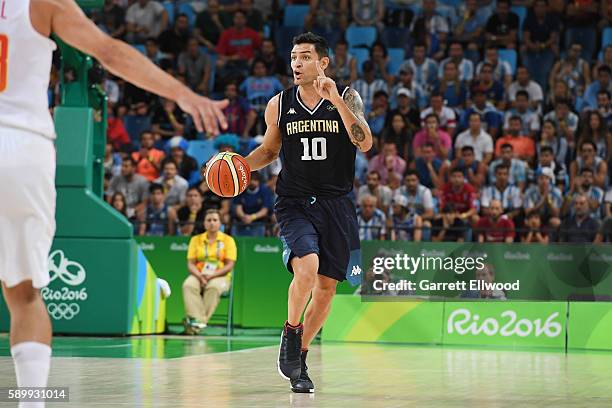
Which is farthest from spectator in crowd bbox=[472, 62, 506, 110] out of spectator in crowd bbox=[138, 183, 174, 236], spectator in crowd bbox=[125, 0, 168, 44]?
spectator in crowd bbox=[125, 0, 168, 44]

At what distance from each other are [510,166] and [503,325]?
13.6 ft

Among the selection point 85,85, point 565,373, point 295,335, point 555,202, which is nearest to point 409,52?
point 555,202

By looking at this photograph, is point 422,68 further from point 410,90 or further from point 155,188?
point 155,188

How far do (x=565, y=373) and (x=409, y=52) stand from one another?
11979 millimetres

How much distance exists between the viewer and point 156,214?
17.7 meters

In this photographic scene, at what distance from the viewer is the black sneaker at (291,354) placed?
8297 mm

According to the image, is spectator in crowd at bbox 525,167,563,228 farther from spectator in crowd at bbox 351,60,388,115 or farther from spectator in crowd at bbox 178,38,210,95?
spectator in crowd at bbox 178,38,210,95

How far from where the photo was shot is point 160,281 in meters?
15.6

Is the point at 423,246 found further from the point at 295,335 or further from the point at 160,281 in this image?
the point at 295,335

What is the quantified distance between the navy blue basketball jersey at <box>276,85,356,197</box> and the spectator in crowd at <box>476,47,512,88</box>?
38.5 feet

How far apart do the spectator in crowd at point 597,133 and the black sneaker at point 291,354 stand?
35.5 ft

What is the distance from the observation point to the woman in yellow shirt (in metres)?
15.8

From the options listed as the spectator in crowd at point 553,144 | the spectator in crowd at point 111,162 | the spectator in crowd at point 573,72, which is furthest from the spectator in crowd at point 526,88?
the spectator in crowd at point 111,162

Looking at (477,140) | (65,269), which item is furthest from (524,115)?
(65,269)
